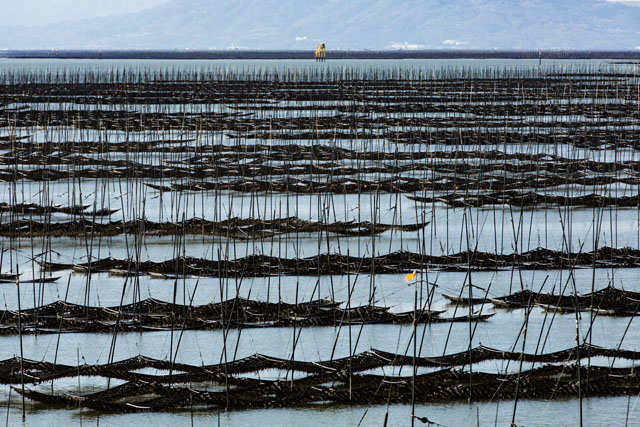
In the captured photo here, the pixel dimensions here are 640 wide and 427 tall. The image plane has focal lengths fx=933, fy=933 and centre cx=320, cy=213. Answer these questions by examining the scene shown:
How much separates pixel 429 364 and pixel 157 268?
7716mm

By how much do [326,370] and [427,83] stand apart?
216 ft

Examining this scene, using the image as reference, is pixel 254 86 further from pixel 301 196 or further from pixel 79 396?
pixel 79 396

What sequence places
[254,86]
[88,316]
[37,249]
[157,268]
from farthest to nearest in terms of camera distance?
1. [254,86]
2. [37,249]
3. [157,268]
4. [88,316]

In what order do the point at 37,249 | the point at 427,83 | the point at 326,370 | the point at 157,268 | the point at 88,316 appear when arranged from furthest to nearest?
the point at 427,83, the point at 37,249, the point at 157,268, the point at 88,316, the point at 326,370

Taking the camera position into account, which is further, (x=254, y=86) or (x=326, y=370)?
(x=254, y=86)

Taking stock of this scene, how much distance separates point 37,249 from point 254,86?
2023 inches

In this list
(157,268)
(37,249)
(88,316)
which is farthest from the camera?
(37,249)

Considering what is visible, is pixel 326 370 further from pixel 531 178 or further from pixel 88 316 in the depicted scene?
pixel 531 178

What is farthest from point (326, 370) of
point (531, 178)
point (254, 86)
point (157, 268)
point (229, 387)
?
point (254, 86)

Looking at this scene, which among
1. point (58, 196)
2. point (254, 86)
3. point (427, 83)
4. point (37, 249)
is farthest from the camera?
point (427, 83)

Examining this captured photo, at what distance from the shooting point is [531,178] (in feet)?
94.6

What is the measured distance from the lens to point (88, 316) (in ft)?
51.5

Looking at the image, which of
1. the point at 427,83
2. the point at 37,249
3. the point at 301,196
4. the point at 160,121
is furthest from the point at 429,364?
the point at 427,83

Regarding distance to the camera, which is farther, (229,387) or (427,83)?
(427,83)
